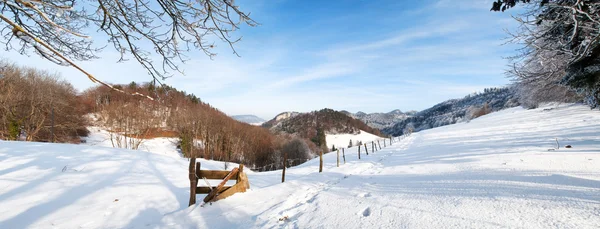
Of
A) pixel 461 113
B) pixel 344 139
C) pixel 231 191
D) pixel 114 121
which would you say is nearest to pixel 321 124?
pixel 344 139

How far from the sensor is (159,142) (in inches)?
1540

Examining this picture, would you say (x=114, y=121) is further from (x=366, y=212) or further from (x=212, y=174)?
(x=366, y=212)

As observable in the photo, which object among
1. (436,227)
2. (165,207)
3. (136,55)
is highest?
(136,55)

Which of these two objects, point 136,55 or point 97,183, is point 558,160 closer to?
point 136,55

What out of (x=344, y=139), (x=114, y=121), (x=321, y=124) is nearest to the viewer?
(x=114, y=121)

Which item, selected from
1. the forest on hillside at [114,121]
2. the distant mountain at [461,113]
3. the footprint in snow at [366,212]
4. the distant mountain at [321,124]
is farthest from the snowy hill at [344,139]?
the footprint in snow at [366,212]

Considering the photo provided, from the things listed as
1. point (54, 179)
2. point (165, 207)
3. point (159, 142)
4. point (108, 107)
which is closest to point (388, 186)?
point (165, 207)

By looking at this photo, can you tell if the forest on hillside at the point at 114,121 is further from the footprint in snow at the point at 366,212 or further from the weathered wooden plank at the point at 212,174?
the footprint in snow at the point at 366,212

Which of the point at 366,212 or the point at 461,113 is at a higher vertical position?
the point at 461,113

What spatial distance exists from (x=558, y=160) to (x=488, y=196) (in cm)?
464

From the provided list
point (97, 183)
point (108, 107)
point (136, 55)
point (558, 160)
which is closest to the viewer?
point (136, 55)

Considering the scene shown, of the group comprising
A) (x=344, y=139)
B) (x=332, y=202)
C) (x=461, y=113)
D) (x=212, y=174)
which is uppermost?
(x=461, y=113)

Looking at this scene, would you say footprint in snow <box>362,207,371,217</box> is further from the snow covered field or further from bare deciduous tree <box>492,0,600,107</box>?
bare deciduous tree <box>492,0,600,107</box>

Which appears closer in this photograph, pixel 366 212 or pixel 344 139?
pixel 366 212
